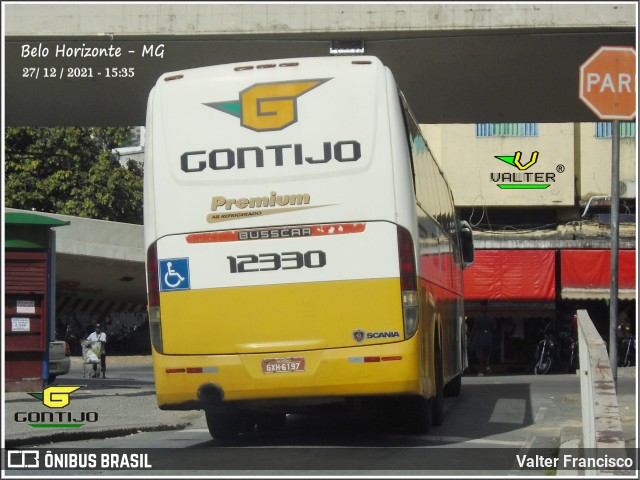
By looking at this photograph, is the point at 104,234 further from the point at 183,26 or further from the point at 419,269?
the point at 419,269

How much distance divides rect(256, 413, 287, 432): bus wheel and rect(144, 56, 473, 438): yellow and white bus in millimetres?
3047

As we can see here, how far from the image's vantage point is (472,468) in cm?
1001

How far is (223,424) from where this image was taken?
13.3 metres

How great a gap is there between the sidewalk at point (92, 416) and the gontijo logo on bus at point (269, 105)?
421 cm

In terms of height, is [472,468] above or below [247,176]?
below

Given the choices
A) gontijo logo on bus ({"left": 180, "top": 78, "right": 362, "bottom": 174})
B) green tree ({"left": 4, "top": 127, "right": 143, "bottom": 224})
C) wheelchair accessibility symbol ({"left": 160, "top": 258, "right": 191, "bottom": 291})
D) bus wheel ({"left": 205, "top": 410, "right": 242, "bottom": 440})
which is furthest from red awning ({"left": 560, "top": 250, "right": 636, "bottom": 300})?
wheelchair accessibility symbol ({"left": 160, "top": 258, "right": 191, "bottom": 291})

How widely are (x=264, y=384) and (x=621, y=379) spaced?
17.9m

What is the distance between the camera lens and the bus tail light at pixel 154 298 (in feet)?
38.2

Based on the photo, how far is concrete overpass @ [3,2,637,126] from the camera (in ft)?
59.0

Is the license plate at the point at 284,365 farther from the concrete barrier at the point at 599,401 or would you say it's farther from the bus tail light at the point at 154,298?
the concrete barrier at the point at 599,401

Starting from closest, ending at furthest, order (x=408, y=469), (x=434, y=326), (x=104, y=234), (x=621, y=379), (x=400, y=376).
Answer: (x=408, y=469)
(x=400, y=376)
(x=434, y=326)
(x=621, y=379)
(x=104, y=234)

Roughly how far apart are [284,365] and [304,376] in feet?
0.72

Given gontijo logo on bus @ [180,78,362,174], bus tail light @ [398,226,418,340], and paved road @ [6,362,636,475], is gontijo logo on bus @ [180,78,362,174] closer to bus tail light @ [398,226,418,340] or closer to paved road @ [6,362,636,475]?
bus tail light @ [398,226,418,340]

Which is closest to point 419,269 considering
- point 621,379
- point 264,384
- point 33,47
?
point 264,384
